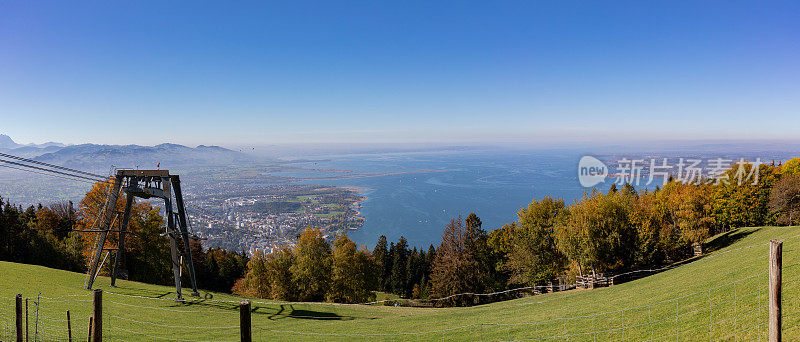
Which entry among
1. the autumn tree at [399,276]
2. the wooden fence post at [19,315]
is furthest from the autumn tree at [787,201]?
the wooden fence post at [19,315]

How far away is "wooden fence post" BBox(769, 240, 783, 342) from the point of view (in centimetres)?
464

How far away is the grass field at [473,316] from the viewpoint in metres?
8.61

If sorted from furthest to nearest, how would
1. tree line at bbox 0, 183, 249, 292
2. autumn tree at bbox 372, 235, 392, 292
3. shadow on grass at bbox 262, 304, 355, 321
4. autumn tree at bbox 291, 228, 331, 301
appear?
autumn tree at bbox 372, 235, 392, 292, autumn tree at bbox 291, 228, 331, 301, tree line at bbox 0, 183, 249, 292, shadow on grass at bbox 262, 304, 355, 321

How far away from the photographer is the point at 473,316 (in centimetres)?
1495

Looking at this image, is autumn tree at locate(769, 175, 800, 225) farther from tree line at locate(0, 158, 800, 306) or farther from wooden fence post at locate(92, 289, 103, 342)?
wooden fence post at locate(92, 289, 103, 342)

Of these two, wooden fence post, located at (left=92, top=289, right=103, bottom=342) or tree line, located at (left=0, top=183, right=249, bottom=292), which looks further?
tree line, located at (left=0, top=183, right=249, bottom=292)

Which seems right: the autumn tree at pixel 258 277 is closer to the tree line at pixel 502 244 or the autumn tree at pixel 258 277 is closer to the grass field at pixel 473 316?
the tree line at pixel 502 244

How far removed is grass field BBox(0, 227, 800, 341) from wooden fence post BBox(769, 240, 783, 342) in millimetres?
2821

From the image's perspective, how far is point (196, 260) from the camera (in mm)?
35344

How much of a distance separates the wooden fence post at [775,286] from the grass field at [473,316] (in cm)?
282

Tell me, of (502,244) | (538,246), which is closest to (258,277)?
(538,246)

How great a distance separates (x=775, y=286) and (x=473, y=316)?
11492 mm

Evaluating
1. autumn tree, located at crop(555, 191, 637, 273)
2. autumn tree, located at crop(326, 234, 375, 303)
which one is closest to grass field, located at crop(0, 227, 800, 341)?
autumn tree, located at crop(326, 234, 375, 303)

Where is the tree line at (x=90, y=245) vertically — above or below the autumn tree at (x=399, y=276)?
above
